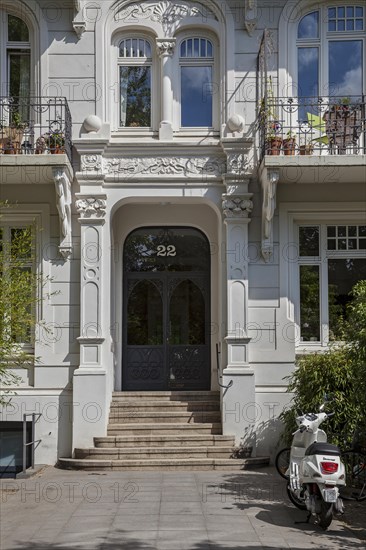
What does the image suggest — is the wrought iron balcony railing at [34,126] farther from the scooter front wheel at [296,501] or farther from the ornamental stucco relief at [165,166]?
the scooter front wheel at [296,501]

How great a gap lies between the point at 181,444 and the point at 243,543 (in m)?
5.80

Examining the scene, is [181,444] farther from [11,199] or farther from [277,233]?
[11,199]

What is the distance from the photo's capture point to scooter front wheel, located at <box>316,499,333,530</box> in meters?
8.95

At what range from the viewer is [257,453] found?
1431 centimetres

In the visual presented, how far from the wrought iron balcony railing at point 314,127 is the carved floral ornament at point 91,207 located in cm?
307

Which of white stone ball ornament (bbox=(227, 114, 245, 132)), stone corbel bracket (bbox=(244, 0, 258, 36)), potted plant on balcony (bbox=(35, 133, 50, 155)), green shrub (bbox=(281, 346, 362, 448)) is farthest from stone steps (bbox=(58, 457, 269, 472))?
stone corbel bracket (bbox=(244, 0, 258, 36))

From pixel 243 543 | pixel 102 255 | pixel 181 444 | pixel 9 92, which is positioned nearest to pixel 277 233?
pixel 102 255

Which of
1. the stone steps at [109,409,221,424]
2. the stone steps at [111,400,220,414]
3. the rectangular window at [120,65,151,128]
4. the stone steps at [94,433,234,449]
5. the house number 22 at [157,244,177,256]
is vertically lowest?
the stone steps at [94,433,234,449]

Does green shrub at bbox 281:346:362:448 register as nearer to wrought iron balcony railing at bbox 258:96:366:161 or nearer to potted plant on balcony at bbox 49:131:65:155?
wrought iron balcony railing at bbox 258:96:366:161

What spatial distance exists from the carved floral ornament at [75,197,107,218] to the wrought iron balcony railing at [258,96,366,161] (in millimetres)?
3067

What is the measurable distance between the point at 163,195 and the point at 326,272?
3.38 meters

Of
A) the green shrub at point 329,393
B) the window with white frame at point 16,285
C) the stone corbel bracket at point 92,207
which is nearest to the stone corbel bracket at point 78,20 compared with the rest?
the stone corbel bracket at point 92,207

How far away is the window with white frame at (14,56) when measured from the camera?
15.6m

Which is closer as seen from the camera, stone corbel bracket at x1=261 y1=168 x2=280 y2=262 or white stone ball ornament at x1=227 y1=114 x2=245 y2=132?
stone corbel bracket at x1=261 y1=168 x2=280 y2=262
